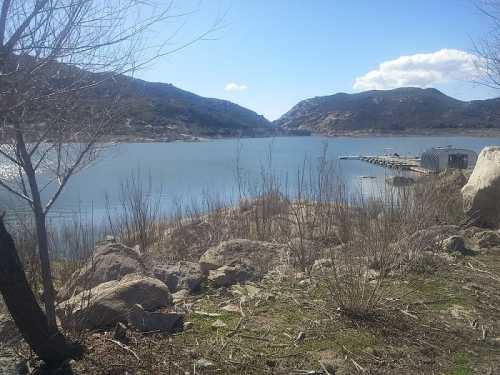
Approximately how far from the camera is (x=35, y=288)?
6445 mm

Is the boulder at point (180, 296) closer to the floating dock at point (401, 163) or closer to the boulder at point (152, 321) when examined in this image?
the boulder at point (152, 321)

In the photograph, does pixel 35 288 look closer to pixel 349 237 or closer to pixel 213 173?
pixel 349 237

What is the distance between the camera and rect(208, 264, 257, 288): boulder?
20.6 feet

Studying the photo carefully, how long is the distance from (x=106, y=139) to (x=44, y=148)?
0.59 metres

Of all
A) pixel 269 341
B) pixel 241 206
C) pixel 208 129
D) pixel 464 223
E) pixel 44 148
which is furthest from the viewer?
pixel 208 129

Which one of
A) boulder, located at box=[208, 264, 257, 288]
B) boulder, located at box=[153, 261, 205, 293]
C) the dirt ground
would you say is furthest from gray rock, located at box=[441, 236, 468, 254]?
boulder, located at box=[153, 261, 205, 293]

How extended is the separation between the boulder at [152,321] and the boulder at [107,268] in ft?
5.14

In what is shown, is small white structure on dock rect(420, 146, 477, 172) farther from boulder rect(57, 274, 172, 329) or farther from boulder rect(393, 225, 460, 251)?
boulder rect(57, 274, 172, 329)

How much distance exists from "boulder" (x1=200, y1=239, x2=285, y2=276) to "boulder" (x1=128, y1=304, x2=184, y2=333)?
2.04 metres

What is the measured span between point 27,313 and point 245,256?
3.88 m

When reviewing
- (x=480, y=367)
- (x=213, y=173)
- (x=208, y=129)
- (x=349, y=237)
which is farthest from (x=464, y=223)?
(x=208, y=129)

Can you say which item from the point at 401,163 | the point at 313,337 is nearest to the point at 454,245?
the point at 313,337

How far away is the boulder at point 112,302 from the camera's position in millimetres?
4660

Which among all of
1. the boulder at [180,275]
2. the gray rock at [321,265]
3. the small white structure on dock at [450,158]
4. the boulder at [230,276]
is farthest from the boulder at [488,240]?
the small white structure on dock at [450,158]
